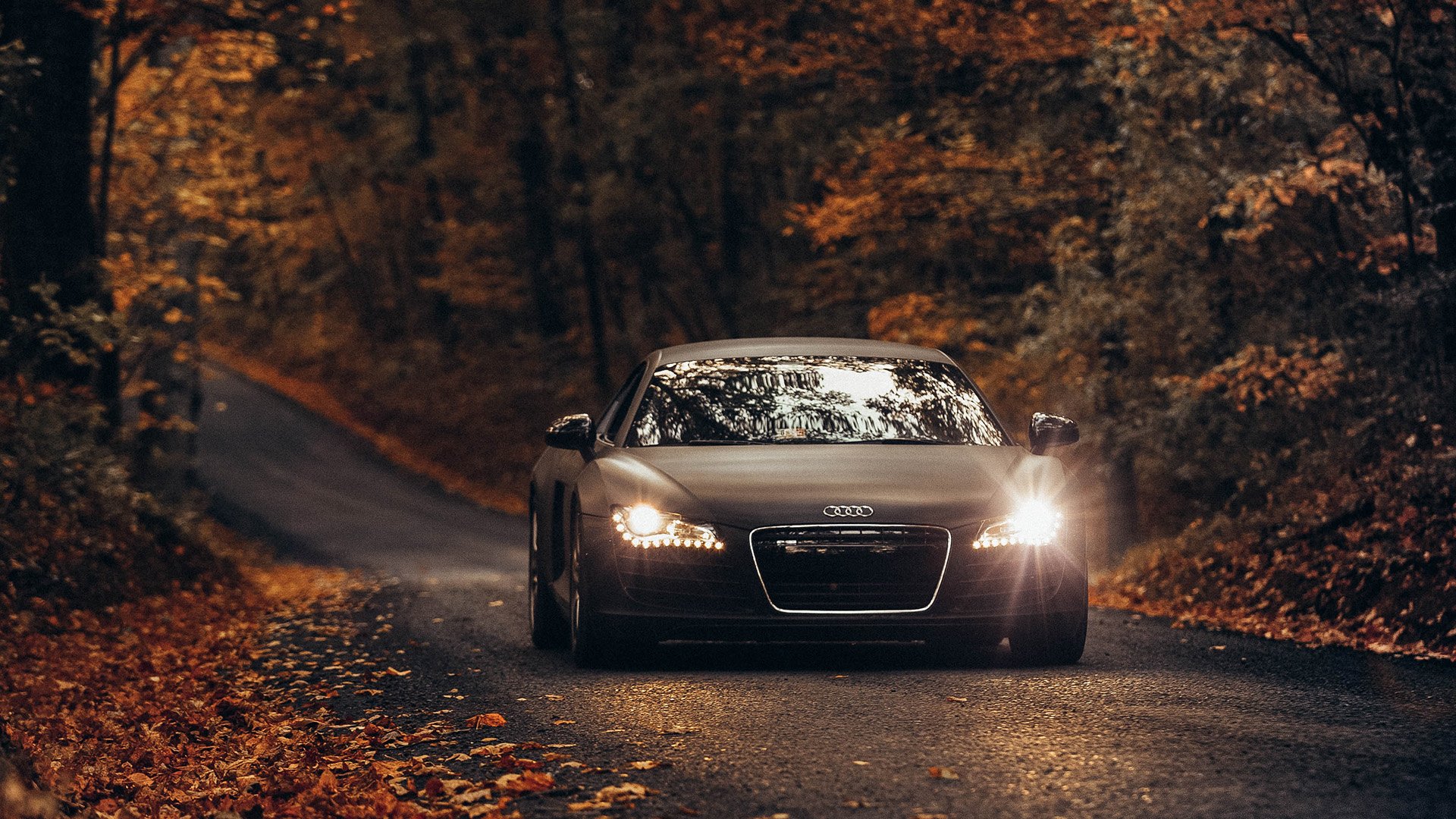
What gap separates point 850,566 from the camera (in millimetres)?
7547

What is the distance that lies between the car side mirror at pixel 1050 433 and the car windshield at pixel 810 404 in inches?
9.7

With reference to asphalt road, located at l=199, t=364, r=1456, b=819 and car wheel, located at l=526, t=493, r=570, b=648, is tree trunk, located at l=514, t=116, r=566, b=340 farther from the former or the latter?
asphalt road, located at l=199, t=364, r=1456, b=819

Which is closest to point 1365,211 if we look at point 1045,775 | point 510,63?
point 1045,775

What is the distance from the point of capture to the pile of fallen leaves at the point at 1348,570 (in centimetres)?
980

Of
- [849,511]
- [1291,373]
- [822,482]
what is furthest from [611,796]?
[1291,373]

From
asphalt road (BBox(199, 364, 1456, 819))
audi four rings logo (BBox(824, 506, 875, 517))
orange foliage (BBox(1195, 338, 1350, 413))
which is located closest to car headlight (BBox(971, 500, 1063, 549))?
audi four rings logo (BBox(824, 506, 875, 517))

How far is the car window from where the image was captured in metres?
9.18

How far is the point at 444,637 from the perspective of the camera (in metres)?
10.8

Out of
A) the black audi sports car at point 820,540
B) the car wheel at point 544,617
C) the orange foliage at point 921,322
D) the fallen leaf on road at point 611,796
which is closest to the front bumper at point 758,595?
the black audi sports car at point 820,540

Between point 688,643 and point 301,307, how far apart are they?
47257mm

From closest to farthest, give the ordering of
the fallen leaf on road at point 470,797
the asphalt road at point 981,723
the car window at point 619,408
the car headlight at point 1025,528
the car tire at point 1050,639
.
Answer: the asphalt road at point 981,723 < the fallen leaf on road at point 470,797 < the car headlight at point 1025,528 < the car tire at point 1050,639 < the car window at point 619,408

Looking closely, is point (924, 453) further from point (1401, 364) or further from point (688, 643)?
point (1401, 364)

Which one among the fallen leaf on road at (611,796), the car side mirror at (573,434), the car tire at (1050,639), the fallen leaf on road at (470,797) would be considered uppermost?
the car side mirror at (573,434)

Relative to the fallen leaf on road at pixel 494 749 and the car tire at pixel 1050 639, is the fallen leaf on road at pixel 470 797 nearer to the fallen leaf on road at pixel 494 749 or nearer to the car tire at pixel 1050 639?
the fallen leaf on road at pixel 494 749
